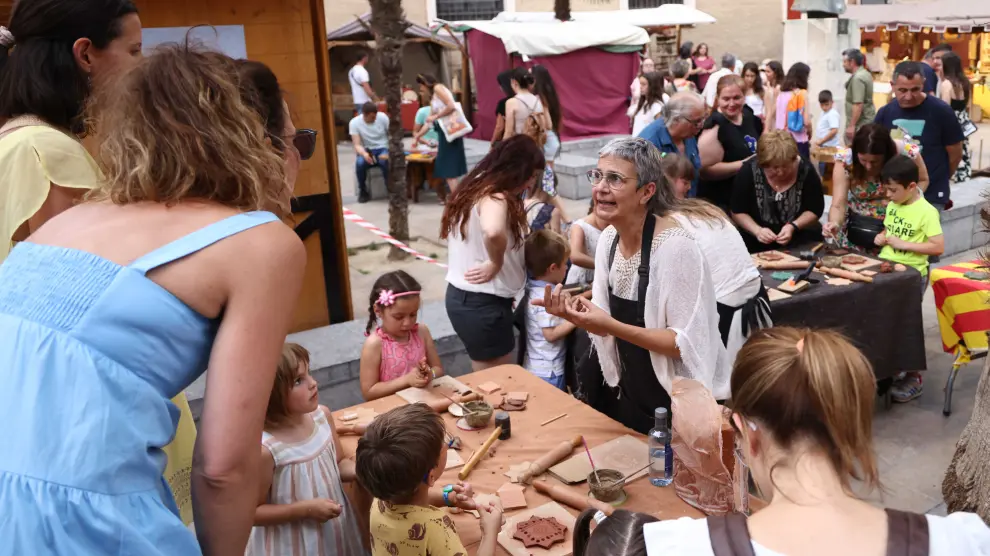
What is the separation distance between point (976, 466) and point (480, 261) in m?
2.46

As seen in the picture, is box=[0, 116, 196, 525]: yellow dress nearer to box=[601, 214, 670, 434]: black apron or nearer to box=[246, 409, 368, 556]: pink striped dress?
box=[246, 409, 368, 556]: pink striped dress

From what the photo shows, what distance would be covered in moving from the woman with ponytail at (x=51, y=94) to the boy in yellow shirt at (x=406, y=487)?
106 centimetres

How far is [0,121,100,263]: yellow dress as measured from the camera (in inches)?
81.3

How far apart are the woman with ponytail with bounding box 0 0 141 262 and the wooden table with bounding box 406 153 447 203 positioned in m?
9.56

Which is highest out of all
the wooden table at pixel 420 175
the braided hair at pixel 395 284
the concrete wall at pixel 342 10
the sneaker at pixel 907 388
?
the concrete wall at pixel 342 10

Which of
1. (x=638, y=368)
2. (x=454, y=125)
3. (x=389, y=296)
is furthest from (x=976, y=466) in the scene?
(x=454, y=125)

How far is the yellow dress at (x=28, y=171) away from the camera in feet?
6.77

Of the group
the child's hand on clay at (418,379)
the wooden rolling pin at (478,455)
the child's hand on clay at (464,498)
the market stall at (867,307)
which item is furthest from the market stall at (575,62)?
the child's hand on clay at (464,498)

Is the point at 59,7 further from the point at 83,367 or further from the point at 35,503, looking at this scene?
the point at 35,503

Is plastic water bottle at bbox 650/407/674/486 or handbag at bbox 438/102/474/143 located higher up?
handbag at bbox 438/102/474/143

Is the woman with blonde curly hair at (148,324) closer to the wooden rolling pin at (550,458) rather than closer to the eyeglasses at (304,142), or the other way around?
the eyeglasses at (304,142)

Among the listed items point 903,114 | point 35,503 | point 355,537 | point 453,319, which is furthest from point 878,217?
point 35,503

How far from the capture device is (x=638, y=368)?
333cm

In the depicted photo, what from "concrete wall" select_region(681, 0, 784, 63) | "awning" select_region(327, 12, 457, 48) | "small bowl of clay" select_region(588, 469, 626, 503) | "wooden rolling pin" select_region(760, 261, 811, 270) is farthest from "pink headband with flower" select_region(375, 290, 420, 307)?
"concrete wall" select_region(681, 0, 784, 63)
